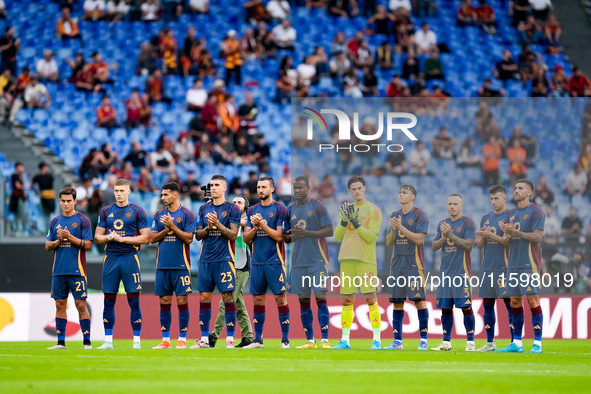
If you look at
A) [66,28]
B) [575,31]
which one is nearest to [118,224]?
[66,28]

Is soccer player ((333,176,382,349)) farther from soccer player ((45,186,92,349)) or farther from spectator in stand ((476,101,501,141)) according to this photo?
soccer player ((45,186,92,349))

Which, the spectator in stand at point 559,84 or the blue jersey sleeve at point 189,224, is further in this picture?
the spectator in stand at point 559,84

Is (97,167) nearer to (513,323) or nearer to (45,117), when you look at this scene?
(45,117)

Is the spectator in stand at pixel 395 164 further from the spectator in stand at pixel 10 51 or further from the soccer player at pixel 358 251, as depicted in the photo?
the spectator in stand at pixel 10 51

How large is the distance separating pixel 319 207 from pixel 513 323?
309 centimetres

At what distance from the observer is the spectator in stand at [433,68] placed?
2261 centimetres

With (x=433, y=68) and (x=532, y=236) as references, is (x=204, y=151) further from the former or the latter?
(x=532, y=236)

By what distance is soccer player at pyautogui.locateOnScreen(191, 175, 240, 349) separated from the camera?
11.8m

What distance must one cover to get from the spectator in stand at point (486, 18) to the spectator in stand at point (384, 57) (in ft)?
10.8

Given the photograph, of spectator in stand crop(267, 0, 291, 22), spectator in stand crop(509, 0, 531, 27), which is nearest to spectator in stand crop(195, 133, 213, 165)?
spectator in stand crop(267, 0, 291, 22)

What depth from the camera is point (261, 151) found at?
64.8ft

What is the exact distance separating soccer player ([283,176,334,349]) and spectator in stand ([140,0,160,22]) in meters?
12.5

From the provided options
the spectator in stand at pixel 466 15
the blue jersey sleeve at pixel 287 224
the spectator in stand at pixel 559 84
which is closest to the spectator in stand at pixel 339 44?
the spectator in stand at pixel 466 15

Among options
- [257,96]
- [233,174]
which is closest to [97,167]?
[233,174]
